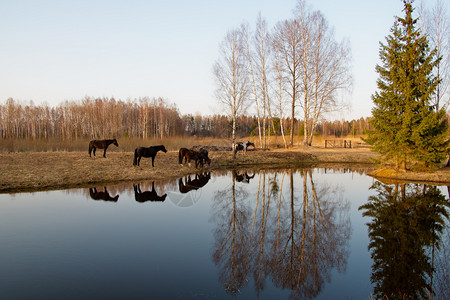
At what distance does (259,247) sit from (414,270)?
122 inches

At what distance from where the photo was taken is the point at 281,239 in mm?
7312

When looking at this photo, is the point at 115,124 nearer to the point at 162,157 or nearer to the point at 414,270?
the point at 162,157

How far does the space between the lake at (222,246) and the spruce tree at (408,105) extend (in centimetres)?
432

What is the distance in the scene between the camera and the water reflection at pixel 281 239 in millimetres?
5520

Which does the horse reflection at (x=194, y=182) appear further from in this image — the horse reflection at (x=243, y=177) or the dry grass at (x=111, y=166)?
the horse reflection at (x=243, y=177)

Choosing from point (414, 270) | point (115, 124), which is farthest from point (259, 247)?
point (115, 124)

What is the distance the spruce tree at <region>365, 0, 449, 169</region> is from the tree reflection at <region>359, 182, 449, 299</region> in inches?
156

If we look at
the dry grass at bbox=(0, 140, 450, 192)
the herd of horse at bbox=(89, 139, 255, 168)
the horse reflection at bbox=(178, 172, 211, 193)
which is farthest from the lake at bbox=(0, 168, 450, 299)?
the herd of horse at bbox=(89, 139, 255, 168)

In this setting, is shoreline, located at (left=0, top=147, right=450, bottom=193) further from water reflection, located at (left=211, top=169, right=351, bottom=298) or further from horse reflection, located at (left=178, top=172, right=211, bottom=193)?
water reflection, located at (left=211, top=169, right=351, bottom=298)

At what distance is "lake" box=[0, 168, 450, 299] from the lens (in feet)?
16.6

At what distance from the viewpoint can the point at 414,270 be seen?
574cm

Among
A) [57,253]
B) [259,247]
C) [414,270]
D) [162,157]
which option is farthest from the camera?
[162,157]

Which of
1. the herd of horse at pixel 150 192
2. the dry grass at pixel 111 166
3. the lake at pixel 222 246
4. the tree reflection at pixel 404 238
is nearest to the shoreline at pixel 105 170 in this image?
the dry grass at pixel 111 166

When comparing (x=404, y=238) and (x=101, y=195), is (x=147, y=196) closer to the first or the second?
(x=101, y=195)
